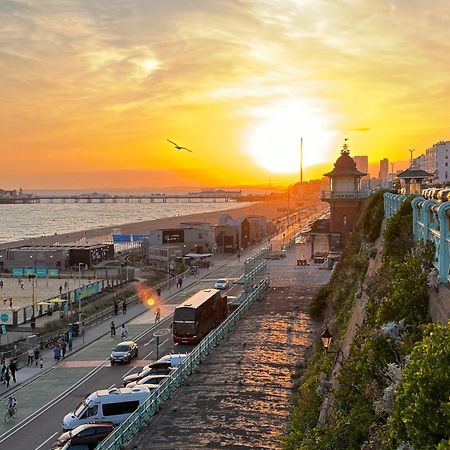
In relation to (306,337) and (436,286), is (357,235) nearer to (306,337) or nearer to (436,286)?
(306,337)

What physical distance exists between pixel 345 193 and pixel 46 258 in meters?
38.9

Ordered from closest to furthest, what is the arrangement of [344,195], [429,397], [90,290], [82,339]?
[429,397] < [82,339] < [344,195] < [90,290]

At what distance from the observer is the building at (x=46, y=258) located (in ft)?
219

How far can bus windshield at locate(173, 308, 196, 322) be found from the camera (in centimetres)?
3219

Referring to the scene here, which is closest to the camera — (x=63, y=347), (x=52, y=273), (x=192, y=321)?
(x=63, y=347)

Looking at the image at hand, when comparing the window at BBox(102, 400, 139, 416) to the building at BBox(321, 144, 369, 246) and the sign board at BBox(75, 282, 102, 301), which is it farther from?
the building at BBox(321, 144, 369, 246)

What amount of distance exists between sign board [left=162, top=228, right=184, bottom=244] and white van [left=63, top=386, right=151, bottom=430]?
5494 centimetres

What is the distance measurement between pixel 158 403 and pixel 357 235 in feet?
49.3

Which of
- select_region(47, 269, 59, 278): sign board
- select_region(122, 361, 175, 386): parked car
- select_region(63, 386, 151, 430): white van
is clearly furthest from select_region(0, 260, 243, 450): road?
select_region(47, 269, 59, 278): sign board

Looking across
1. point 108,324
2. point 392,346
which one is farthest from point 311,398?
point 108,324

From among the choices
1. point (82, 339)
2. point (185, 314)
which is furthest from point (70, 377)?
point (82, 339)

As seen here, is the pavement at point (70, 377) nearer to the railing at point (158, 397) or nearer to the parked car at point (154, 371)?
the parked car at point (154, 371)

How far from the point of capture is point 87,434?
18625 mm

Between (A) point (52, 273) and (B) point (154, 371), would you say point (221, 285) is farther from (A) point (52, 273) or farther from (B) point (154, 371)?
(B) point (154, 371)
